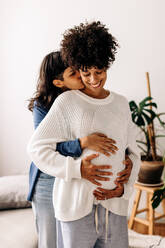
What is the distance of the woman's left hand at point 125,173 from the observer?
1015 mm

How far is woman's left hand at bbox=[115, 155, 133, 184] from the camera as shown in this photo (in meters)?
1.01

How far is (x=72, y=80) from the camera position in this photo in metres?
1.08

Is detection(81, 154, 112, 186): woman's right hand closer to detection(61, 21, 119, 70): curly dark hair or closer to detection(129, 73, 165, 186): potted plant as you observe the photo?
detection(61, 21, 119, 70): curly dark hair

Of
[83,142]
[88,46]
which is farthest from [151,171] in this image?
[88,46]

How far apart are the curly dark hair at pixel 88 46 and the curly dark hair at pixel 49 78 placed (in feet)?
0.87

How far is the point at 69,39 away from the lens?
93 cm

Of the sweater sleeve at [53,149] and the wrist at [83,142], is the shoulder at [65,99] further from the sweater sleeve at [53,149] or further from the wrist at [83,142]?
the wrist at [83,142]

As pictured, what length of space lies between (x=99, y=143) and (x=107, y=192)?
0.18 metres

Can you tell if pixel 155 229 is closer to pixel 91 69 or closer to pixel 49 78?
pixel 49 78

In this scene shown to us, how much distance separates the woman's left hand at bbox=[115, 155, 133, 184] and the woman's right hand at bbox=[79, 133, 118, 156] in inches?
3.8

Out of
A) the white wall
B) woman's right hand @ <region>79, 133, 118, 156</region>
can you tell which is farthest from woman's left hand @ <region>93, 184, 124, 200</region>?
the white wall

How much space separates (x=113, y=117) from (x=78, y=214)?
33cm

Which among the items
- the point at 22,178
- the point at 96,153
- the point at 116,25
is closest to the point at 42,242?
the point at 96,153

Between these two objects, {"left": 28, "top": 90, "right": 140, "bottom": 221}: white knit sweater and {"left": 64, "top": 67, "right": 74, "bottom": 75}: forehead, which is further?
{"left": 64, "top": 67, "right": 74, "bottom": 75}: forehead
